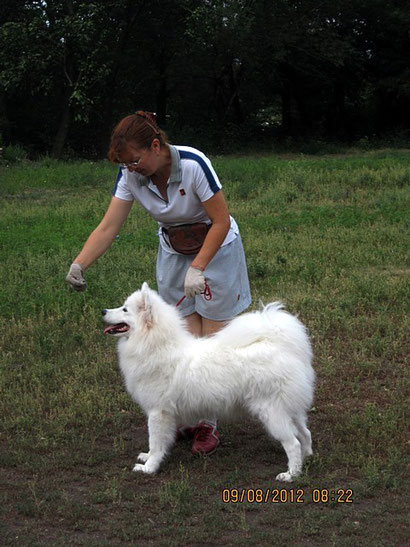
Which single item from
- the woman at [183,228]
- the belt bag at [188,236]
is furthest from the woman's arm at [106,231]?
the belt bag at [188,236]

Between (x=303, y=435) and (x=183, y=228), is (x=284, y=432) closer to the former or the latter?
(x=303, y=435)

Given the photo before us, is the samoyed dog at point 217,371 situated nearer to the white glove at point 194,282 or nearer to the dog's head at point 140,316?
the dog's head at point 140,316

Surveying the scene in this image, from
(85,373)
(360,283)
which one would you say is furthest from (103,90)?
(85,373)

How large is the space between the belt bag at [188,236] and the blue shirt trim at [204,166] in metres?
0.29

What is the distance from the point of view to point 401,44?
26859mm

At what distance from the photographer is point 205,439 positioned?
469 centimetres

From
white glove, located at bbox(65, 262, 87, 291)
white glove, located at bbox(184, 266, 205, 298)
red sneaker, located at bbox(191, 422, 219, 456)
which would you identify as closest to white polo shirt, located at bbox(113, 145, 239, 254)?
white glove, located at bbox(184, 266, 205, 298)

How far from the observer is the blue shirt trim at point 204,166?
14.0ft

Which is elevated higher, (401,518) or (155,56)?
(155,56)

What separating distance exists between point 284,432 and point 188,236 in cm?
125

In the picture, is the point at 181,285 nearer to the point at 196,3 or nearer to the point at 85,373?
the point at 85,373

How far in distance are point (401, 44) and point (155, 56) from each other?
8.67 m

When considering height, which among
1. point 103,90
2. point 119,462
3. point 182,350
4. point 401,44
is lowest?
point 119,462
